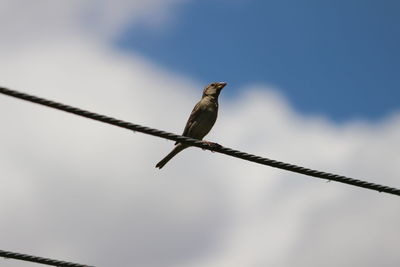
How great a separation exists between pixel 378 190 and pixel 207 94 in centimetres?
631

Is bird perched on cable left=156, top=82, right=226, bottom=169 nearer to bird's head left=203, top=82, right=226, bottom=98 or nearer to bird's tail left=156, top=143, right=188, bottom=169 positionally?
bird's head left=203, top=82, right=226, bottom=98

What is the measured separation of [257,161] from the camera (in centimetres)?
662

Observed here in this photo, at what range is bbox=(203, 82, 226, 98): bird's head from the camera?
1269 centimetres

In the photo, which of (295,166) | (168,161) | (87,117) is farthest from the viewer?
(168,161)

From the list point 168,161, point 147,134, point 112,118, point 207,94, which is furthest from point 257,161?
point 207,94

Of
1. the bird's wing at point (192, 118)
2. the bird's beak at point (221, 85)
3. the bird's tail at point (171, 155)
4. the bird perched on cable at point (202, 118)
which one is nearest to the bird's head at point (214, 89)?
the bird's beak at point (221, 85)

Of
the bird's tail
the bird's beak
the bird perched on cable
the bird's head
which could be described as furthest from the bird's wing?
the bird's tail

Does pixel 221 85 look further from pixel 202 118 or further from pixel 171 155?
pixel 171 155

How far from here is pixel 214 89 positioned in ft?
41.9

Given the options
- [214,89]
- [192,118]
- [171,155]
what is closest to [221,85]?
[214,89]

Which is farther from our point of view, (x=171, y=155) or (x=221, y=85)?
(x=221, y=85)

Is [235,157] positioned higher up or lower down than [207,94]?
lower down

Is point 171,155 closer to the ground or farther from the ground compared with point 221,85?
closer to the ground

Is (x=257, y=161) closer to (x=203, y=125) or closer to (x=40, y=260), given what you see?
(x=40, y=260)
